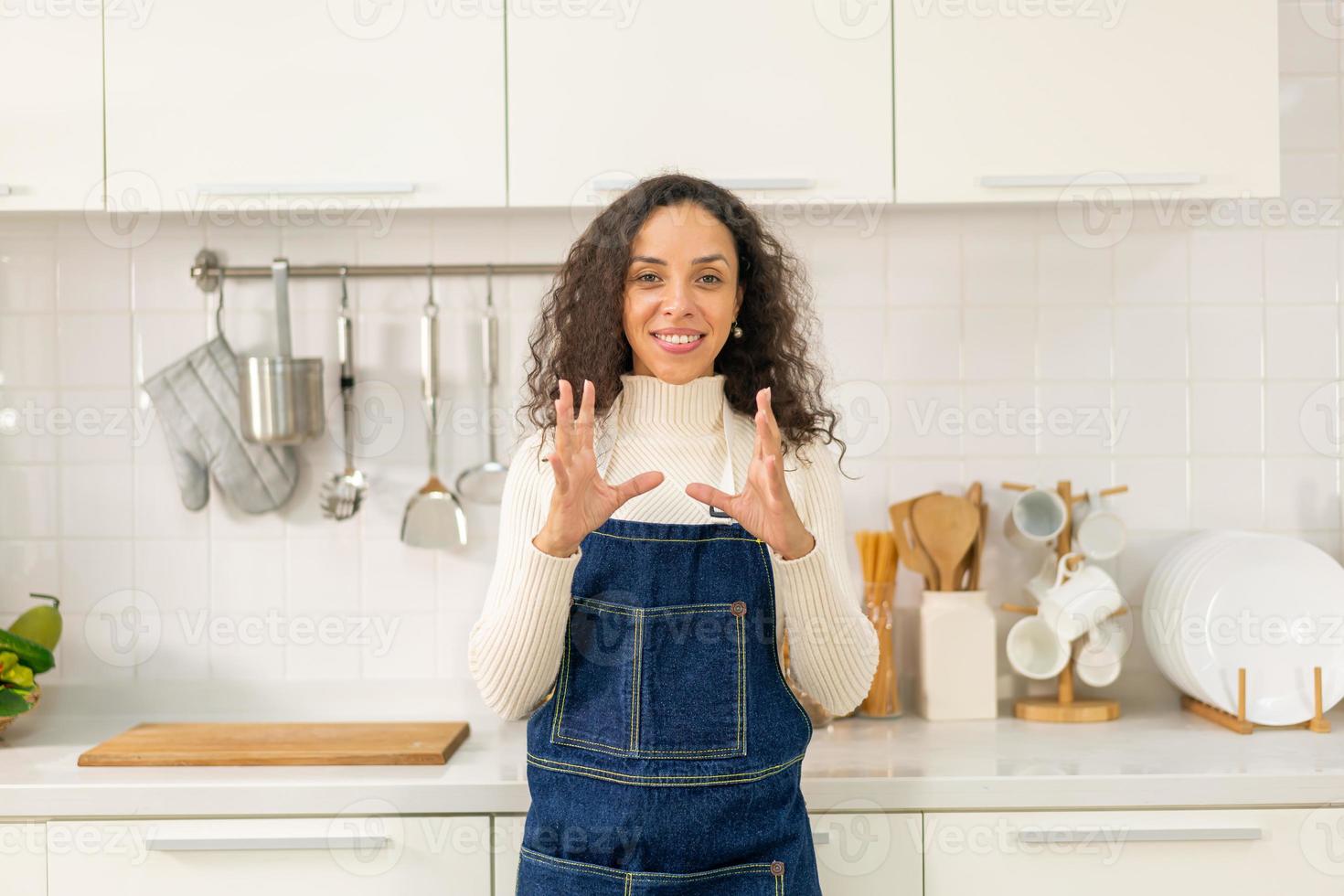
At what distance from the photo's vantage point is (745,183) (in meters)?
1.51

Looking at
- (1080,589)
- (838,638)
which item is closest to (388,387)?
(838,638)

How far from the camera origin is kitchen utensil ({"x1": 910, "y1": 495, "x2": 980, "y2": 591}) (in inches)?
67.7

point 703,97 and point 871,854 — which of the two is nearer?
point 871,854

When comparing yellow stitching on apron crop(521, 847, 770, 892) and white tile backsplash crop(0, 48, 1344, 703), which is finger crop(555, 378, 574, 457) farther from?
white tile backsplash crop(0, 48, 1344, 703)

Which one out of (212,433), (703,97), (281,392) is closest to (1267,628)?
(703,97)

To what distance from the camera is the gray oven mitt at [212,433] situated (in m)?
1.78

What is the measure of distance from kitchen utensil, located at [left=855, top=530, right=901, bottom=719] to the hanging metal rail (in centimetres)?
66

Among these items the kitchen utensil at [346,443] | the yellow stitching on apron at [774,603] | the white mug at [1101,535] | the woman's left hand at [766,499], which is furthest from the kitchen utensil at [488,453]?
the white mug at [1101,535]

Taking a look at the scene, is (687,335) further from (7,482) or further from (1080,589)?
(7,482)

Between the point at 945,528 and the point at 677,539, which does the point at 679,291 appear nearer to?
the point at 677,539

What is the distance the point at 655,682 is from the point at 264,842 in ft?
1.84

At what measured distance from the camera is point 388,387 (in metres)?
1.82

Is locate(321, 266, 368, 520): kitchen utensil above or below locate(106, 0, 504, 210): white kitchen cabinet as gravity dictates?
below

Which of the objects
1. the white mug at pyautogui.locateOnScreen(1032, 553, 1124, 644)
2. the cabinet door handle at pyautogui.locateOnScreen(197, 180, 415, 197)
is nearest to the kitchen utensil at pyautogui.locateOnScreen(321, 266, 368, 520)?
the cabinet door handle at pyautogui.locateOnScreen(197, 180, 415, 197)
